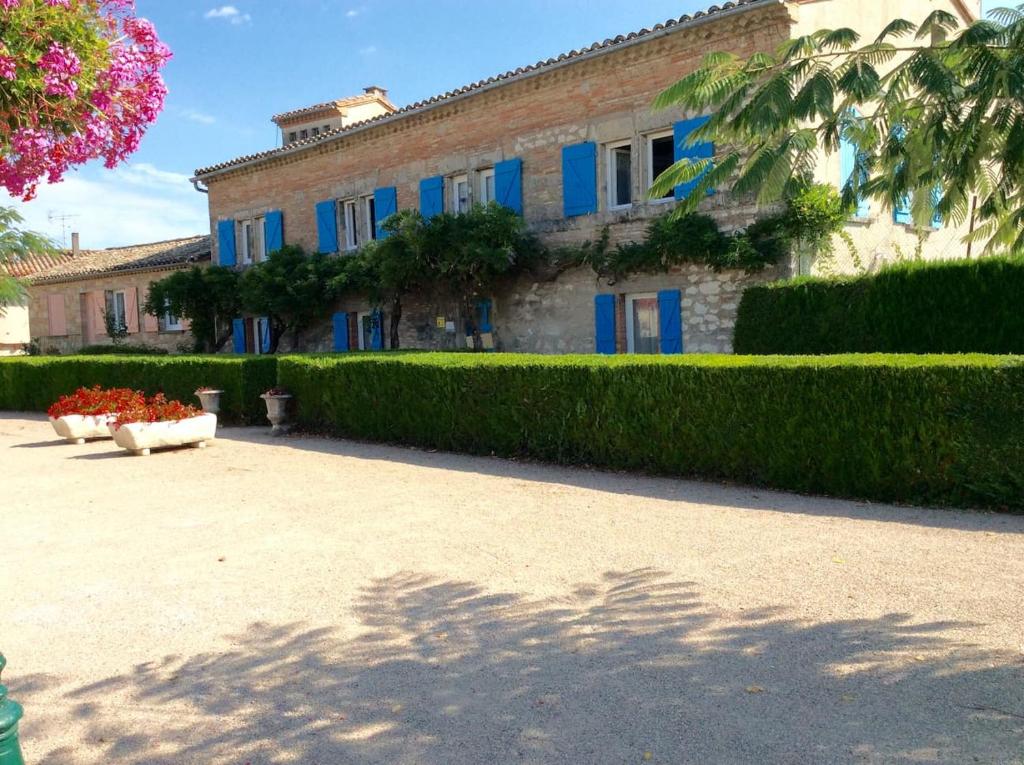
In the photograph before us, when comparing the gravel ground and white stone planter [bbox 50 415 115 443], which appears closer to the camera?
the gravel ground

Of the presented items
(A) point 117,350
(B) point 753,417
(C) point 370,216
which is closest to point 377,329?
(C) point 370,216

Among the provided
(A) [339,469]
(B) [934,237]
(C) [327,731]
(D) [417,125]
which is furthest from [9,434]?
(B) [934,237]

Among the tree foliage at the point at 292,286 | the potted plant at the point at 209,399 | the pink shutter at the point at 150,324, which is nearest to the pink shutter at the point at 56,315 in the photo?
the pink shutter at the point at 150,324

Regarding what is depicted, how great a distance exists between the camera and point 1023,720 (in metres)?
2.99

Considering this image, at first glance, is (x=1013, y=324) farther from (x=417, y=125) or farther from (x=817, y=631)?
(x=417, y=125)

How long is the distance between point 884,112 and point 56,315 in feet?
104

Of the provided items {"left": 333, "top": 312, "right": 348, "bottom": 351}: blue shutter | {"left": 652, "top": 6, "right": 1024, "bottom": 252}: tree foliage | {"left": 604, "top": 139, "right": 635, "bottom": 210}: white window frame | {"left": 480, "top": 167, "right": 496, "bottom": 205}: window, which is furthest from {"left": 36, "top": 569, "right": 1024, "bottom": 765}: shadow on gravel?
{"left": 333, "top": 312, "right": 348, "bottom": 351}: blue shutter

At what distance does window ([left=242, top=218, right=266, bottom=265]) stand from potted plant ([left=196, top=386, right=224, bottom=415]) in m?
8.68

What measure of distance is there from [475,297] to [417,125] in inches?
174

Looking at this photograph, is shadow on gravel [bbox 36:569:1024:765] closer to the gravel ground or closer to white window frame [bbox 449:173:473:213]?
the gravel ground

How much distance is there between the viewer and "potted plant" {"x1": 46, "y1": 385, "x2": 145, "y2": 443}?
12.3m

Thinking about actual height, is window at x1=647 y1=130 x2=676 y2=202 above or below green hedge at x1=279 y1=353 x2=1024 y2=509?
above

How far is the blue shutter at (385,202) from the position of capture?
1829 centimetres

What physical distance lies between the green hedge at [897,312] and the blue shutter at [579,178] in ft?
12.7
